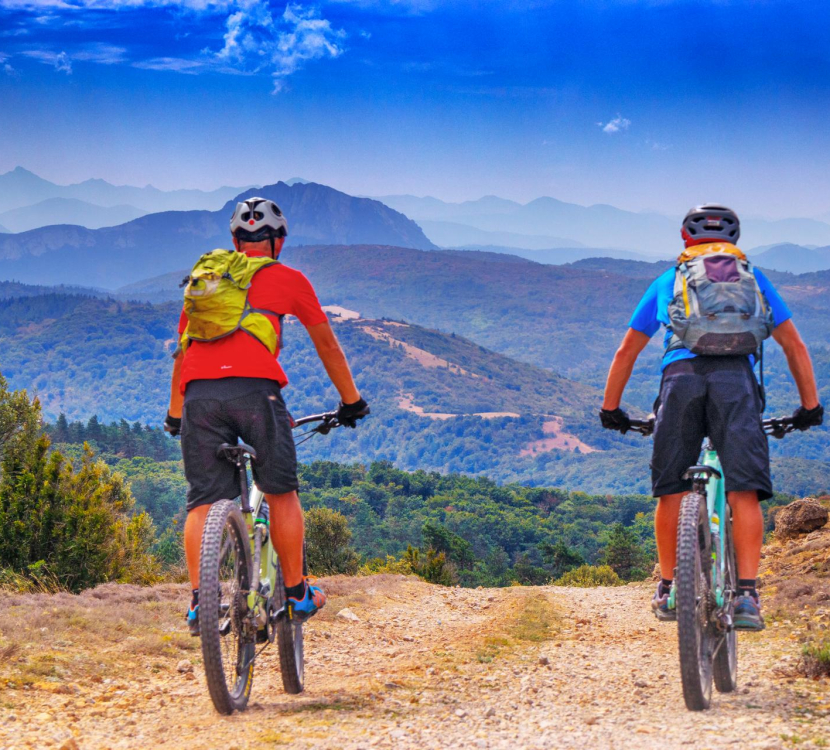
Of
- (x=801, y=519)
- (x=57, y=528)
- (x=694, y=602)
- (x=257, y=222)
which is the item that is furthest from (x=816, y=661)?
(x=57, y=528)

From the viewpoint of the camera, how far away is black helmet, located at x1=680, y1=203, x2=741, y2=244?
4605 mm

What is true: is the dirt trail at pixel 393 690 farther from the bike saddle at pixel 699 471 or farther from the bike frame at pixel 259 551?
the bike saddle at pixel 699 471

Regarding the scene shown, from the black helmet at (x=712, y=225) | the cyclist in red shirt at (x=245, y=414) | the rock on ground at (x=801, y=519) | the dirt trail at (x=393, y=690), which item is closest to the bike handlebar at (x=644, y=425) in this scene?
the black helmet at (x=712, y=225)

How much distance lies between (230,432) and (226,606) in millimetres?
810

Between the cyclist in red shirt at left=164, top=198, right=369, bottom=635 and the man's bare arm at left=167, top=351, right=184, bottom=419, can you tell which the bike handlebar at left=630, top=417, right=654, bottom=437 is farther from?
the man's bare arm at left=167, top=351, right=184, bottom=419

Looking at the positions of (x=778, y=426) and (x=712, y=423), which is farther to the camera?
(x=778, y=426)

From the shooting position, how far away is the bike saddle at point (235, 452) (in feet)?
13.7

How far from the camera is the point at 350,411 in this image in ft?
15.5

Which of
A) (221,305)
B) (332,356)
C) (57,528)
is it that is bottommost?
(57,528)

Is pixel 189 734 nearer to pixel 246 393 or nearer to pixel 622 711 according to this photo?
pixel 246 393

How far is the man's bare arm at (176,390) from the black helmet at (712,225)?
105 inches

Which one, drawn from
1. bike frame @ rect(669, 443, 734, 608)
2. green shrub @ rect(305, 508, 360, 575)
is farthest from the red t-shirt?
green shrub @ rect(305, 508, 360, 575)

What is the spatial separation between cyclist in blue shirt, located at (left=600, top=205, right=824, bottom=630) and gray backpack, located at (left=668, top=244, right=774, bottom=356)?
0.23ft

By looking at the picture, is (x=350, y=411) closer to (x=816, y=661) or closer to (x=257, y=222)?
(x=257, y=222)
